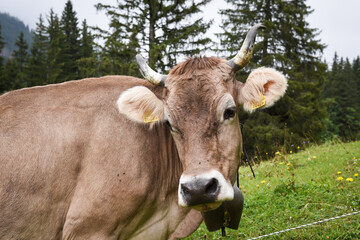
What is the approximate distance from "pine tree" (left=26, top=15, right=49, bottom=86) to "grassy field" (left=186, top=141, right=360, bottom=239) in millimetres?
28256

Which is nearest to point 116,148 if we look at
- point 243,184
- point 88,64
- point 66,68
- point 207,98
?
point 207,98

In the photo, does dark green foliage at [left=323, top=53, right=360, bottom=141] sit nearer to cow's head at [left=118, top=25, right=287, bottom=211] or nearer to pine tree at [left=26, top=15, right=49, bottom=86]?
pine tree at [left=26, top=15, right=49, bottom=86]

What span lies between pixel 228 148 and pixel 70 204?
1.68m

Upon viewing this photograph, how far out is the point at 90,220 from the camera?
278 centimetres

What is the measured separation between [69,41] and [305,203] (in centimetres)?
3715

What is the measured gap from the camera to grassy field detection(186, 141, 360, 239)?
12.6ft

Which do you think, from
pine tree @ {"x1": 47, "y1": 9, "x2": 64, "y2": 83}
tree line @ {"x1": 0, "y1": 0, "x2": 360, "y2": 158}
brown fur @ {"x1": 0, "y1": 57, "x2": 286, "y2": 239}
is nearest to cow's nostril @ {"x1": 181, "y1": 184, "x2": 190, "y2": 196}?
brown fur @ {"x1": 0, "y1": 57, "x2": 286, "y2": 239}

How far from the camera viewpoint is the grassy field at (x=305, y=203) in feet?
12.6

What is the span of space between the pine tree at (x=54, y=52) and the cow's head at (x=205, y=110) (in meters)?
28.0

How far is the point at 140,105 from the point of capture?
3.20m

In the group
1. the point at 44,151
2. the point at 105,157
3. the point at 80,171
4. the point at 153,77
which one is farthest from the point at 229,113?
the point at 44,151

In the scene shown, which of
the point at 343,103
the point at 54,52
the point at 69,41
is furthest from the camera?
the point at 343,103

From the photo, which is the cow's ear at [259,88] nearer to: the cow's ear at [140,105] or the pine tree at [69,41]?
the cow's ear at [140,105]

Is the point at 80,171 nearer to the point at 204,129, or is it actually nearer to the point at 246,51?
the point at 204,129
